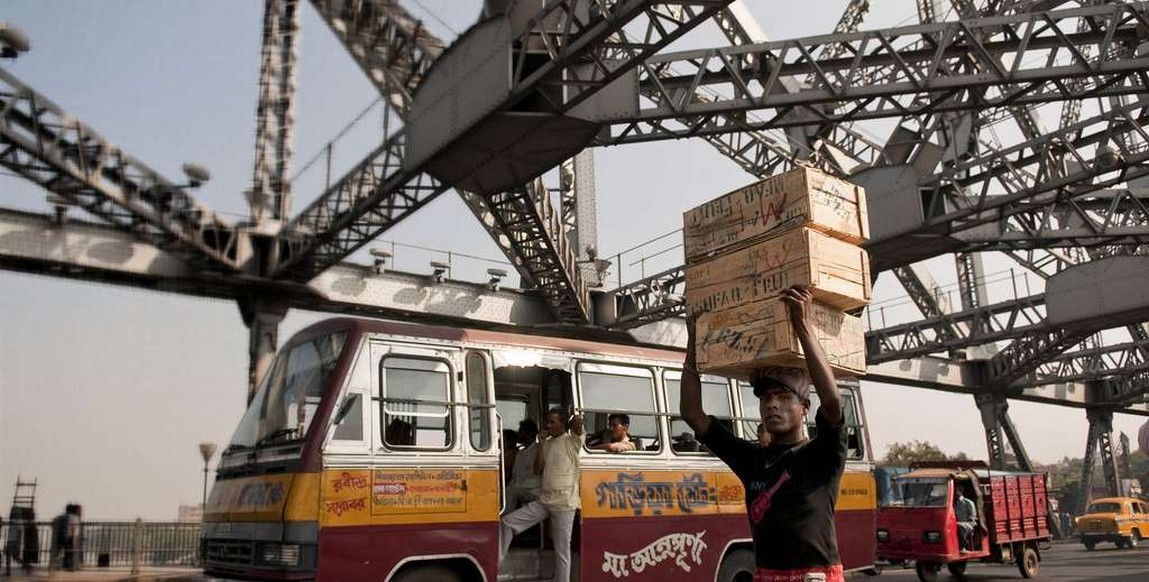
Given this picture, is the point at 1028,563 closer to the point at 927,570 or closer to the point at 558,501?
the point at 927,570

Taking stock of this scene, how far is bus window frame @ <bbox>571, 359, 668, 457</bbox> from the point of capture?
31.4 feet

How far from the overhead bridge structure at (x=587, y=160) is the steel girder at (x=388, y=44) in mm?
65

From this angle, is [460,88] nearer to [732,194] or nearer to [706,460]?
[706,460]

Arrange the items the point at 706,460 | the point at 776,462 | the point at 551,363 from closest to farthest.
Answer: the point at 776,462
the point at 551,363
the point at 706,460

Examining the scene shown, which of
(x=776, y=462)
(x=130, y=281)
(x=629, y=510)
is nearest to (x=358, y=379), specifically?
(x=629, y=510)

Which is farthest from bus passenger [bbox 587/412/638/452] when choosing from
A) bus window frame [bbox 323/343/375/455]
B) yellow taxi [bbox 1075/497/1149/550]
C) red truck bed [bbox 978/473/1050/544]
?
yellow taxi [bbox 1075/497/1149/550]

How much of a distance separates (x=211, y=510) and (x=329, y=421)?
79.7 inches

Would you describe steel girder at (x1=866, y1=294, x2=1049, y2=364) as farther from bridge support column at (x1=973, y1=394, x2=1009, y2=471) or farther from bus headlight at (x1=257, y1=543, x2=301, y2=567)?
bus headlight at (x1=257, y1=543, x2=301, y2=567)

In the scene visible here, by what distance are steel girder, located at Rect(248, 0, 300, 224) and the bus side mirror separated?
542 inches

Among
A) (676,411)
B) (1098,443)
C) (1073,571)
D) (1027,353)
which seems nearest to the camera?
(676,411)

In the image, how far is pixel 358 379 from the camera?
26.1ft

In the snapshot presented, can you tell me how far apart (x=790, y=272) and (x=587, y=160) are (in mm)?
19097

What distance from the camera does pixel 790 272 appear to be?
16.0ft

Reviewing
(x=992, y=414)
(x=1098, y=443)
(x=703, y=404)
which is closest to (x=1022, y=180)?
(x=703, y=404)
